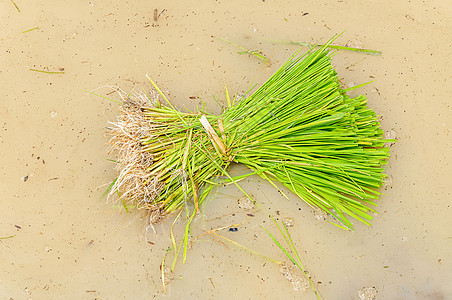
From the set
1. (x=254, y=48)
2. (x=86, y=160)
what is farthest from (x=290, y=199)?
(x=86, y=160)

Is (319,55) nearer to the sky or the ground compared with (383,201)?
nearer to the sky

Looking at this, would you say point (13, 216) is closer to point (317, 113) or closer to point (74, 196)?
point (74, 196)

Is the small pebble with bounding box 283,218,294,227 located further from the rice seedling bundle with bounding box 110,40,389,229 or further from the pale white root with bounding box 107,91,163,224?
Result: the pale white root with bounding box 107,91,163,224

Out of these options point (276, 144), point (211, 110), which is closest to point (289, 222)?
point (276, 144)

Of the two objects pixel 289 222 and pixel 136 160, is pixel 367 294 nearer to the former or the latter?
pixel 289 222

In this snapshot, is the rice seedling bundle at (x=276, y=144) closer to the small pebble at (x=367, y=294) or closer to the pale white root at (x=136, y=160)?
the pale white root at (x=136, y=160)

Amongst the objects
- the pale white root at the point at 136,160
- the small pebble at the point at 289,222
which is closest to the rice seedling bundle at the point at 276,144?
the pale white root at the point at 136,160
